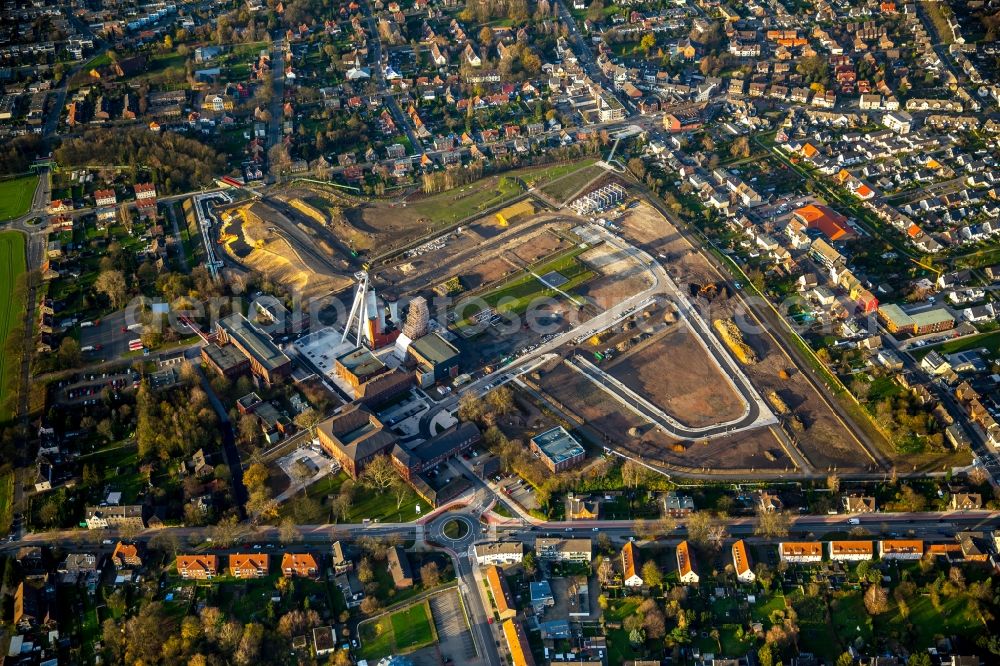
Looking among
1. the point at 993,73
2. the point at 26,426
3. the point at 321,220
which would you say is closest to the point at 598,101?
the point at 321,220

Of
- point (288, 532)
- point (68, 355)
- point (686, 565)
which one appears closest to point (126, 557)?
point (288, 532)

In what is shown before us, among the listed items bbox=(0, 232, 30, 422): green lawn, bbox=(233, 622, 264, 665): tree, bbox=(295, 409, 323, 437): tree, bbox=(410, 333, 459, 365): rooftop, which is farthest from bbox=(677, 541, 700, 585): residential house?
bbox=(0, 232, 30, 422): green lawn

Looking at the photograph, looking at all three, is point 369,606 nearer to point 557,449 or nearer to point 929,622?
point 557,449

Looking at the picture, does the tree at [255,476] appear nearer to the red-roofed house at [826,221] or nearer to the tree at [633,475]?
the tree at [633,475]

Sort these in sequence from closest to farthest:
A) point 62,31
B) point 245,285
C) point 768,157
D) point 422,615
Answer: point 422,615 < point 245,285 < point 768,157 < point 62,31

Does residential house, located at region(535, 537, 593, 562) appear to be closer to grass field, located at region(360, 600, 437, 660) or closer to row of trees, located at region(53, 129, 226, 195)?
grass field, located at region(360, 600, 437, 660)

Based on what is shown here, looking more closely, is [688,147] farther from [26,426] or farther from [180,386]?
[26,426]

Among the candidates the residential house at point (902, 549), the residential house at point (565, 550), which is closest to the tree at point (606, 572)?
the residential house at point (565, 550)
